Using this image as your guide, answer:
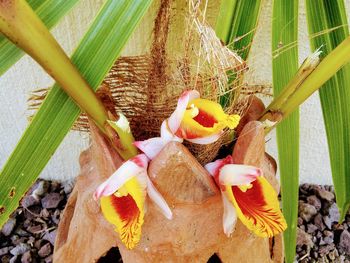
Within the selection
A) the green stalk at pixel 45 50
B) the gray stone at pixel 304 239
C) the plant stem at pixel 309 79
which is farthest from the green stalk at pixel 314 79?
the gray stone at pixel 304 239

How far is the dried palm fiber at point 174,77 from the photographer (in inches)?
26.0

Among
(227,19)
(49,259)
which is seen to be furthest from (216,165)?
(49,259)

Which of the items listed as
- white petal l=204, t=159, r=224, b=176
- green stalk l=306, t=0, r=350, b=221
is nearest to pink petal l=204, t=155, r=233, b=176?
white petal l=204, t=159, r=224, b=176

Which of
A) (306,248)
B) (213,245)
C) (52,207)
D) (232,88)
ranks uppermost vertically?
(232,88)

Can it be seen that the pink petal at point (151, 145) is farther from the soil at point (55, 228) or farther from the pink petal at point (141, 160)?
the soil at point (55, 228)

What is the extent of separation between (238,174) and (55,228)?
788 millimetres

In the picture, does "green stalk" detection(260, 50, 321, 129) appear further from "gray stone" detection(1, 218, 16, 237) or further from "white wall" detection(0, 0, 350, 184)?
"gray stone" detection(1, 218, 16, 237)

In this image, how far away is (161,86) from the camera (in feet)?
2.40

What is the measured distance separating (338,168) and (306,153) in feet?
1.59

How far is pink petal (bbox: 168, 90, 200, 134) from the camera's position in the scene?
595 millimetres

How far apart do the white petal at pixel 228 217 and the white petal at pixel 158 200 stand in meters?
0.07

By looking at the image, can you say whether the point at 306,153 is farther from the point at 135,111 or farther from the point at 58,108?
the point at 58,108

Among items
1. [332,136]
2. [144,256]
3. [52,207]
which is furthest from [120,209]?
[52,207]

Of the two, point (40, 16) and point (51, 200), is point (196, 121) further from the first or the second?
point (51, 200)
